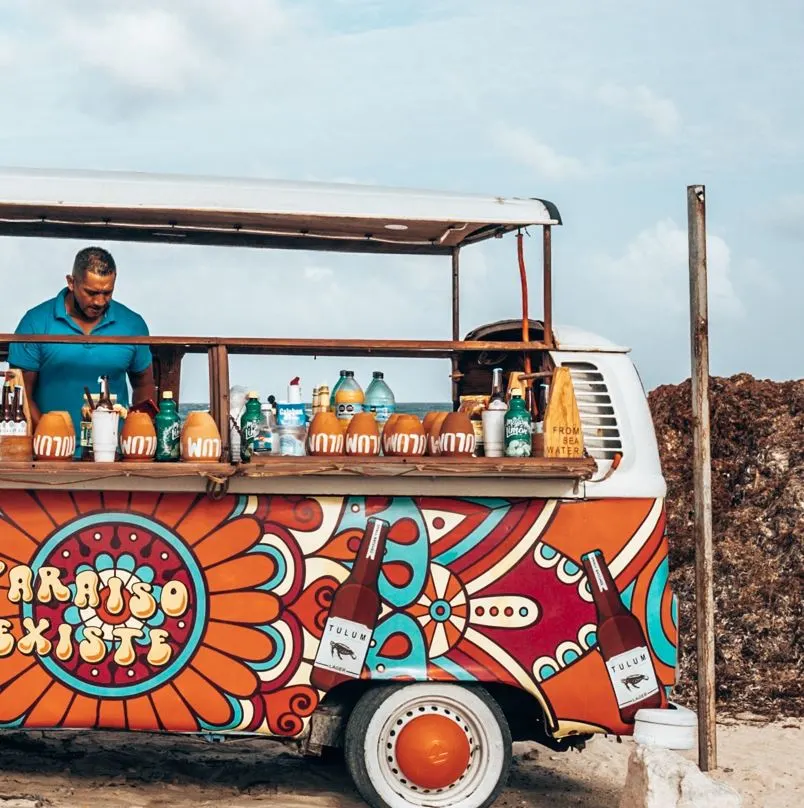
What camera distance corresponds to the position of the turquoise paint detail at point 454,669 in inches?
230

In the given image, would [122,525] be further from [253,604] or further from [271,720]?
[271,720]

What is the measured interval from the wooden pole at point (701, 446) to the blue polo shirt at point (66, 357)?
111 inches

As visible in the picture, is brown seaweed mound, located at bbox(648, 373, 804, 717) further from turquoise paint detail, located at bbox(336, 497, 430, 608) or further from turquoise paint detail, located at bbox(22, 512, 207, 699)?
turquoise paint detail, located at bbox(22, 512, 207, 699)

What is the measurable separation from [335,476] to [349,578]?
1.51 feet

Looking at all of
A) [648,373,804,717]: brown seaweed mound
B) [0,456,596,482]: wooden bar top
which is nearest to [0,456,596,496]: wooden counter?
[0,456,596,482]: wooden bar top

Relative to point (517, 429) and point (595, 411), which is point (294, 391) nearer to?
point (517, 429)

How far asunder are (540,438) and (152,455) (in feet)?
5.67

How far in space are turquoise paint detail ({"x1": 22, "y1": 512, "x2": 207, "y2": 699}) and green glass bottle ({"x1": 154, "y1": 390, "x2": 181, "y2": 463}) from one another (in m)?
0.29

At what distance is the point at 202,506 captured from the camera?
5766mm

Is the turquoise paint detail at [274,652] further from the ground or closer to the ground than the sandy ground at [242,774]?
further from the ground

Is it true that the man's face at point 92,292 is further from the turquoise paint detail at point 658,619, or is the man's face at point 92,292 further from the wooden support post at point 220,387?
the turquoise paint detail at point 658,619

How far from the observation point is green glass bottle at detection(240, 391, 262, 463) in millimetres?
5766

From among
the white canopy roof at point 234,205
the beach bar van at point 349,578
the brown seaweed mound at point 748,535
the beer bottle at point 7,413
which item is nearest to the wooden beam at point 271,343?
the beach bar van at point 349,578

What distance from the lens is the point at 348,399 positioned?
621 centimetres
